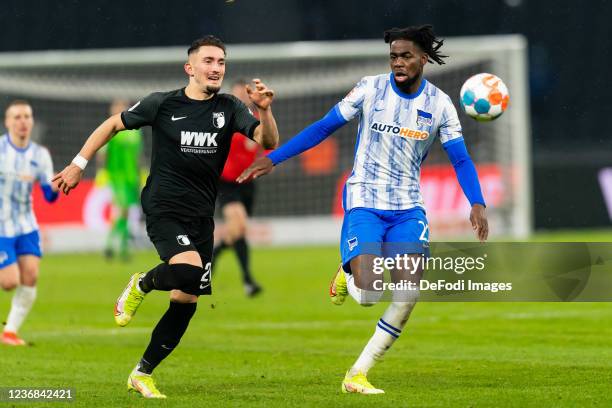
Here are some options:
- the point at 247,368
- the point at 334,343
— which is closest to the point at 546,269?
the point at 334,343

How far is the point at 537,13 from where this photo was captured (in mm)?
32594

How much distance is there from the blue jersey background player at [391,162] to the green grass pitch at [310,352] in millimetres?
681

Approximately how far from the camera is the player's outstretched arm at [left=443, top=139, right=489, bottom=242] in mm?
8070

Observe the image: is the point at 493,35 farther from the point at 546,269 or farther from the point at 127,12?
the point at 546,269

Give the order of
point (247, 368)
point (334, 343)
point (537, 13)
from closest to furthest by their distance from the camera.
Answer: point (247, 368)
point (334, 343)
point (537, 13)

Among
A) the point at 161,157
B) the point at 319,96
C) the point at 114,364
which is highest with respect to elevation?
the point at 319,96

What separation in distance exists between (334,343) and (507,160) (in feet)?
48.1

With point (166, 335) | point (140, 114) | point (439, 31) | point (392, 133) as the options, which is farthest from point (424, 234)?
point (439, 31)

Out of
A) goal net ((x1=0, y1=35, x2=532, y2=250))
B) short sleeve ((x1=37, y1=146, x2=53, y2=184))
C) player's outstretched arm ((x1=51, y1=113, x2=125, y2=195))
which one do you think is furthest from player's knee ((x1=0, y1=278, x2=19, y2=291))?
goal net ((x1=0, y1=35, x2=532, y2=250))

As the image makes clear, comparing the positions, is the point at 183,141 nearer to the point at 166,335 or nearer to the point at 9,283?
the point at 166,335

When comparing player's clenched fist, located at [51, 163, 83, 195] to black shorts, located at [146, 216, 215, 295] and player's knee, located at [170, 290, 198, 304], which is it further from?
player's knee, located at [170, 290, 198, 304]

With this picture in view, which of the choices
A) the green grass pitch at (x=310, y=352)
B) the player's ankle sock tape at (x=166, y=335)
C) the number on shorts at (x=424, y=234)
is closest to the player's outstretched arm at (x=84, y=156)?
the player's ankle sock tape at (x=166, y=335)

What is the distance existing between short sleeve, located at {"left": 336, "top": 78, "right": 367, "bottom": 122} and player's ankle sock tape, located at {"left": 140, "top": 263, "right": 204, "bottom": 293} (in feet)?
4.47

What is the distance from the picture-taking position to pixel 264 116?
26.1 feet
